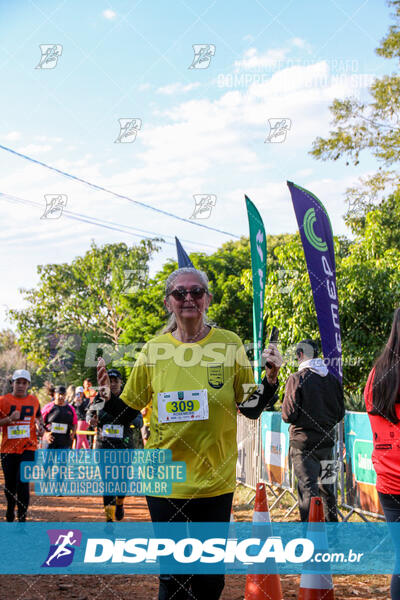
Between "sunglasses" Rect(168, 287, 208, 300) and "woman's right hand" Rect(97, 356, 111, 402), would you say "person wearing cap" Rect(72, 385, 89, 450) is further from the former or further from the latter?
"sunglasses" Rect(168, 287, 208, 300)

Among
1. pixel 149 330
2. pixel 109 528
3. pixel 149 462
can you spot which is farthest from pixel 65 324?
pixel 149 462

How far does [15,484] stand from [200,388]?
5.11m

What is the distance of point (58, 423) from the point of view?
36.6 ft

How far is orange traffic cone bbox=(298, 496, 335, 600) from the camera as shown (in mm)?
3938

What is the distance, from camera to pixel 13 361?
70.1 meters

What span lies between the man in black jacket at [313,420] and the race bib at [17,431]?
3.39 metres

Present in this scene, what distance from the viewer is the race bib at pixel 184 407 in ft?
10.3

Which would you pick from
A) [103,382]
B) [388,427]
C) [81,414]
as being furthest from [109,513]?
[81,414]

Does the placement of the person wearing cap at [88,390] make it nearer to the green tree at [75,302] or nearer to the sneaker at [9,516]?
the sneaker at [9,516]

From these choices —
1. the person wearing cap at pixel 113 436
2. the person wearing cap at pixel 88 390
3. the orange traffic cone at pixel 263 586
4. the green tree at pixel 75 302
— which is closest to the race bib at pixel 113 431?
the person wearing cap at pixel 113 436

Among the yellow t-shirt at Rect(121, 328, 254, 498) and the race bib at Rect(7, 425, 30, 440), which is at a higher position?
the yellow t-shirt at Rect(121, 328, 254, 498)

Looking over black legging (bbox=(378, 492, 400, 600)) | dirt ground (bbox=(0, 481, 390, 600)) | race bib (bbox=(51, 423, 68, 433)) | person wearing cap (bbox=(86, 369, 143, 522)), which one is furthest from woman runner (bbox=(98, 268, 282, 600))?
race bib (bbox=(51, 423, 68, 433))

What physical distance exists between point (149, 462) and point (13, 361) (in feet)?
231

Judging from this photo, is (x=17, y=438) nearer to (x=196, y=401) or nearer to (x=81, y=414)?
(x=196, y=401)
